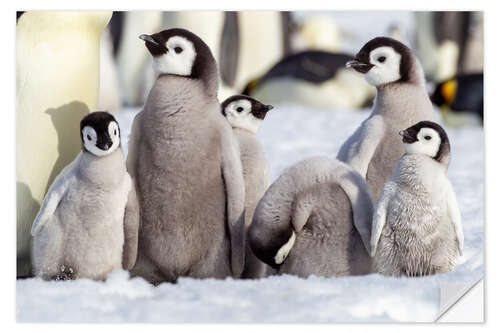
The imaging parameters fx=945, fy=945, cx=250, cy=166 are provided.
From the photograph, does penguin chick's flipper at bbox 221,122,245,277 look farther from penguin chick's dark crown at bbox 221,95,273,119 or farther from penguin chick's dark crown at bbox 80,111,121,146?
penguin chick's dark crown at bbox 80,111,121,146

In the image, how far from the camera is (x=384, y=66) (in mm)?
2479

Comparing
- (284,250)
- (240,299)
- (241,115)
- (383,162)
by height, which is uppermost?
(241,115)

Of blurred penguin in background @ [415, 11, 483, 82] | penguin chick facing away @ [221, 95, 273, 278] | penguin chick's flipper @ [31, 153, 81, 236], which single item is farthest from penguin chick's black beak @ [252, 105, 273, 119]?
blurred penguin in background @ [415, 11, 483, 82]

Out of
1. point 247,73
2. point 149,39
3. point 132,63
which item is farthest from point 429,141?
point 247,73

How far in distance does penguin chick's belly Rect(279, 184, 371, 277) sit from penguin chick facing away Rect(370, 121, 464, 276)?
6 cm

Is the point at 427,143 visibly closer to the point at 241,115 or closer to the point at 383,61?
the point at 383,61

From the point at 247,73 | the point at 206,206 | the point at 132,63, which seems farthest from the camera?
the point at 247,73

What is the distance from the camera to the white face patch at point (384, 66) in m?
2.46

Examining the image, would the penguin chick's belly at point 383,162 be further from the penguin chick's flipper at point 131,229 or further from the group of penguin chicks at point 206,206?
the penguin chick's flipper at point 131,229

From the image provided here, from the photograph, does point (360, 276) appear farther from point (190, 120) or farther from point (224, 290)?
point (190, 120)

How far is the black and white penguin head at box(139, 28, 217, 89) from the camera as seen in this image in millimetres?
2283

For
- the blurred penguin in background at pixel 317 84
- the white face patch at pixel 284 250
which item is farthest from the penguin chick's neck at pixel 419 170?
the blurred penguin in background at pixel 317 84

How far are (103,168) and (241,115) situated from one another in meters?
0.43

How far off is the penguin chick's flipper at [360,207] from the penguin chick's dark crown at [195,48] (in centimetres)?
42
